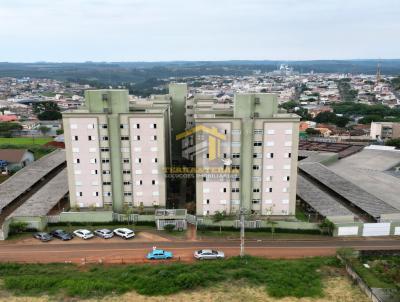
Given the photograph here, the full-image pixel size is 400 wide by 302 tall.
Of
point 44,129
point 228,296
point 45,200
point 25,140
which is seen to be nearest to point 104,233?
point 45,200

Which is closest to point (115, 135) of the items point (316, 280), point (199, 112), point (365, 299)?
point (199, 112)

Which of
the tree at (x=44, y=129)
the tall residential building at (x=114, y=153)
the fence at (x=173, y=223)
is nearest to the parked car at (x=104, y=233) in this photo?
the tall residential building at (x=114, y=153)

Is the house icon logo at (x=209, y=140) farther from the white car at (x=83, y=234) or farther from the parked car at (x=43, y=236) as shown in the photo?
the parked car at (x=43, y=236)

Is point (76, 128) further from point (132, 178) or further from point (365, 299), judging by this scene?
point (365, 299)

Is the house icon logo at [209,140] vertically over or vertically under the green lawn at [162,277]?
over

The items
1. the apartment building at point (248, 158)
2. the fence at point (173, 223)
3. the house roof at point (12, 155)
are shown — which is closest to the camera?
the fence at point (173, 223)

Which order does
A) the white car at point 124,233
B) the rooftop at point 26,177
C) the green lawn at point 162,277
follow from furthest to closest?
the rooftop at point 26,177 < the white car at point 124,233 < the green lawn at point 162,277

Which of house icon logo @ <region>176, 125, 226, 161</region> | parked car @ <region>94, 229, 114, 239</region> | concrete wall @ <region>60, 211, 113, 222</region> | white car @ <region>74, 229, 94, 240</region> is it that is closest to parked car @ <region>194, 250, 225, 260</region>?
parked car @ <region>94, 229, 114, 239</region>

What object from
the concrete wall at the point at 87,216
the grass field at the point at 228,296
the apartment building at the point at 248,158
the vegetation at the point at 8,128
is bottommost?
the grass field at the point at 228,296
